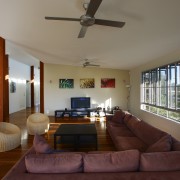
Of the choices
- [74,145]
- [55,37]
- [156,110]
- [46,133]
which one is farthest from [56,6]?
[156,110]

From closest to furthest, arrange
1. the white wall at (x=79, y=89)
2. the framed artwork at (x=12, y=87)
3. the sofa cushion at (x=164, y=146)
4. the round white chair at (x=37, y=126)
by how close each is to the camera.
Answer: the sofa cushion at (x=164, y=146) → the round white chair at (x=37, y=126) → the white wall at (x=79, y=89) → the framed artwork at (x=12, y=87)

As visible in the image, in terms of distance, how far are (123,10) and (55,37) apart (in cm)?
221

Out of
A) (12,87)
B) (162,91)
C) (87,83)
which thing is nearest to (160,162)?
(162,91)

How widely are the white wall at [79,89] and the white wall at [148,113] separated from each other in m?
0.63

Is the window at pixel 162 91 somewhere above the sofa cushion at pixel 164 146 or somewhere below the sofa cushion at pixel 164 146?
above

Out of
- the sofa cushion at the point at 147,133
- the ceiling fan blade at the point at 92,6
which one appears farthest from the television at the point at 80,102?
the ceiling fan blade at the point at 92,6

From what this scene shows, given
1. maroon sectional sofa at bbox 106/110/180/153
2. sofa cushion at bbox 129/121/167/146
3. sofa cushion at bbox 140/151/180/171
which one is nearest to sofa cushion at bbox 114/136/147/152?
maroon sectional sofa at bbox 106/110/180/153

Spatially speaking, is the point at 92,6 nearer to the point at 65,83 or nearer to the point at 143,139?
the point at 143,139

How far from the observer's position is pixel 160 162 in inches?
71.4

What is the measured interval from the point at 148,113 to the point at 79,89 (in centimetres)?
396

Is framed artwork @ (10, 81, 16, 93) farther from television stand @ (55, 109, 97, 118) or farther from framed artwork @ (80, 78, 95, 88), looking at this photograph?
framed artwork @ (80, 78, 95, 88)

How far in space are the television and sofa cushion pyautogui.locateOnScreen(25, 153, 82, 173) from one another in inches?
269

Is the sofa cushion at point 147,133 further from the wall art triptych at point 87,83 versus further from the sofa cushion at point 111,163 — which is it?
the wall art triptych at point 87,83

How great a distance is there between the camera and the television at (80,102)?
342 inches
